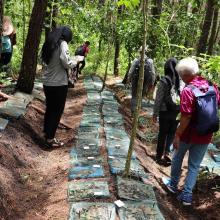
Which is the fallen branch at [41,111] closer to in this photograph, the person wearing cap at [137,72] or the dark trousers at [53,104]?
the dark trousers at [53,104]

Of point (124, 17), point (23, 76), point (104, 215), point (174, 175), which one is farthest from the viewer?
point (124, 17)

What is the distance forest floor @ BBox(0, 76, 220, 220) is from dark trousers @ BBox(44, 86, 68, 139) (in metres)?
0.36

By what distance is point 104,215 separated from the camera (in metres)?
4.34

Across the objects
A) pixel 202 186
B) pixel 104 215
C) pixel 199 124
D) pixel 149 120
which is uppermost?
pixel 199 124

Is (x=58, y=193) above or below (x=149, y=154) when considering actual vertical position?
above

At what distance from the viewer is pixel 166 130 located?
736 centimetres

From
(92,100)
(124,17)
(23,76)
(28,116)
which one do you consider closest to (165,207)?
(28,116)

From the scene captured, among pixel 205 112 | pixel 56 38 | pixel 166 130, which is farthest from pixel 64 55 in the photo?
pixel 205 112

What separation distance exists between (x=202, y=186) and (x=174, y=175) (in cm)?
66

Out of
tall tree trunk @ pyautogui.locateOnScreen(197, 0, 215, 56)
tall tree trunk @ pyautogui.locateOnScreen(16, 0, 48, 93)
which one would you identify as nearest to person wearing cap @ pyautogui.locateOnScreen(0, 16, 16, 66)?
tall tree trunk @ pyautogui.locateOnScreen(16, 0, 48, 93)

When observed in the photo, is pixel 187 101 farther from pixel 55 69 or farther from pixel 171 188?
pixel 55 69

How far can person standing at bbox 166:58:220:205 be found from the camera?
16.9 ft

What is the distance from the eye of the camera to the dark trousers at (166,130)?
7218mm

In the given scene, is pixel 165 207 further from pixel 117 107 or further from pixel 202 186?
pixel 117 107
